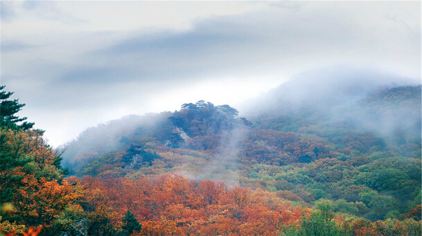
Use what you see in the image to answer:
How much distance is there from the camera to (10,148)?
157ft

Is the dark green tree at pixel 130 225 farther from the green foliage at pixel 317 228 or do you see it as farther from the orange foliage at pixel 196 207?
the green foliage at pixel 317 228

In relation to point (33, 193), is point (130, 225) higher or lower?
lower

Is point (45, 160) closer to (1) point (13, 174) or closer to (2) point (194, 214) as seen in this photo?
(1) point (13, 174)

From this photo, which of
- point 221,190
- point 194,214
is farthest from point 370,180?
point 194,214

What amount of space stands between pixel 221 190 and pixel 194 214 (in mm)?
24220

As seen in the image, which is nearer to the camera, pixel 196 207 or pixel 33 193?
pixel 33 193

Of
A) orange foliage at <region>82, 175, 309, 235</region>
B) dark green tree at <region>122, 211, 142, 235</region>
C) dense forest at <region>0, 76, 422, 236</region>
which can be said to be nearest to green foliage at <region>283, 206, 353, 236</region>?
dense forest at <region>0, 76, 422, 236</region>

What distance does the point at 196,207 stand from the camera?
141250 mm

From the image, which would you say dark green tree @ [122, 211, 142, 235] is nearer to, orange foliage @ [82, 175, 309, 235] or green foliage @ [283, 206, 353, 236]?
orange foliage @ [82, 175, 309, 235]

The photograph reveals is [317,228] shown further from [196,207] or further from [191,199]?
[191,199]

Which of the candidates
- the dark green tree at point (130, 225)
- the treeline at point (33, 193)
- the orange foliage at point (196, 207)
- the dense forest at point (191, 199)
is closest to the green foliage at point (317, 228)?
the dense forest at point (191, 199)

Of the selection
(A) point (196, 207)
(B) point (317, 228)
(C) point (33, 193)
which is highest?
(C) point (33, 193)

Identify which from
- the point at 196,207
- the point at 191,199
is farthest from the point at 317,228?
the point at 191,199

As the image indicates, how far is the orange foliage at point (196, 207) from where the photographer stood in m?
106
